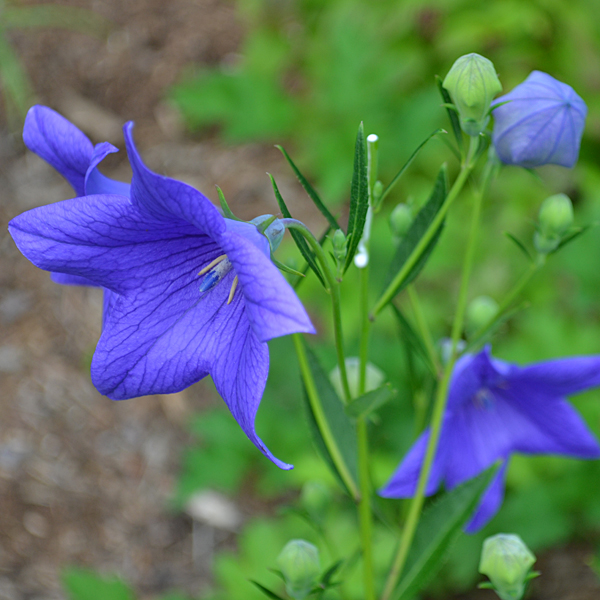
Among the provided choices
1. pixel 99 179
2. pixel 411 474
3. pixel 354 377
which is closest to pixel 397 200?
pixel 354 377

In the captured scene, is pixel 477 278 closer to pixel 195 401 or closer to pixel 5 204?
pixel 195 401

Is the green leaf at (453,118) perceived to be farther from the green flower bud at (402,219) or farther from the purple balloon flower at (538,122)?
the green flower bud at (402,219)

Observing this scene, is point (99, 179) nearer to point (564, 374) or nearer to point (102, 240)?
point (102, 240)

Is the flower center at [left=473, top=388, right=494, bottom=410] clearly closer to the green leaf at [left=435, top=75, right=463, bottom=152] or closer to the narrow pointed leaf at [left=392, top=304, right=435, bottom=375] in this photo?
the narrow pointed leaf at [left=392, top=304, right=435, bottom=375]

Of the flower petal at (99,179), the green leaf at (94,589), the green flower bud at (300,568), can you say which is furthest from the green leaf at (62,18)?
the green flower bud at (300,568)

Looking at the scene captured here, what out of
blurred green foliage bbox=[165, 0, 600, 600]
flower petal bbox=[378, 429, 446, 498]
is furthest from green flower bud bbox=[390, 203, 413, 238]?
blurred green foliage bbox=[165, 0, 600, 600]

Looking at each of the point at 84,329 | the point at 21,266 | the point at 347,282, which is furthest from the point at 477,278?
the point at 21,266
